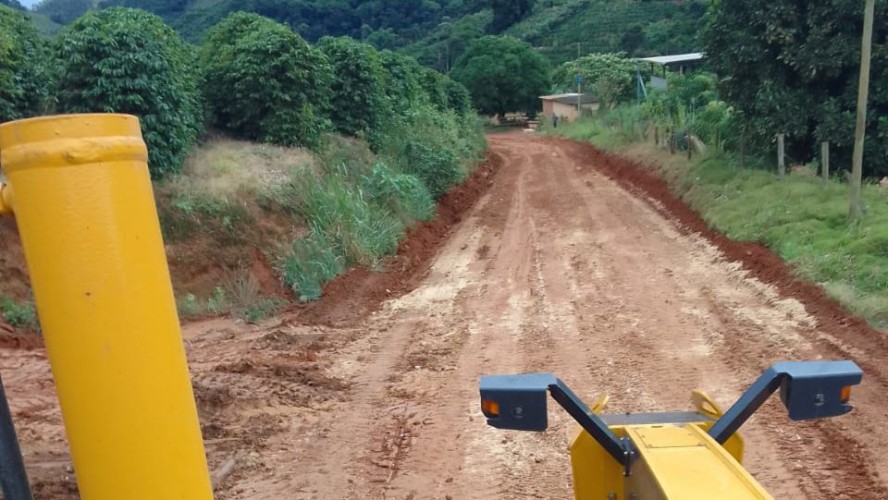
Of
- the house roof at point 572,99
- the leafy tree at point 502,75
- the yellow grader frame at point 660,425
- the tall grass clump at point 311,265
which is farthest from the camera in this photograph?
the leafy tree at point 502,75

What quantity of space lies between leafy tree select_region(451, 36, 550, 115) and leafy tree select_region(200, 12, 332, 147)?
132ft

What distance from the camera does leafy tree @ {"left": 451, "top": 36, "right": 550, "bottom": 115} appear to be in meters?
52.8

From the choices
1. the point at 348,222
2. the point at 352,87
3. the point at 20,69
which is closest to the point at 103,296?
the point at 20,69

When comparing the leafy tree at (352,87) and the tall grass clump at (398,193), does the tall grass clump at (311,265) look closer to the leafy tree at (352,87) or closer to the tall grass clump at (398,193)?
the tall grass clump at (398,193)

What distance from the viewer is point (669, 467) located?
177 cm

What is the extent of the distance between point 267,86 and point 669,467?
11792 mm

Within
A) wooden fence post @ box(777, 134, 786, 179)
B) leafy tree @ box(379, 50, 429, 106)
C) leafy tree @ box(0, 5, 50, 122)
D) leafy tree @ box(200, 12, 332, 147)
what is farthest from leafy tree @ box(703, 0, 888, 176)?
leafy tree @ box(0, 5, 50, 122)

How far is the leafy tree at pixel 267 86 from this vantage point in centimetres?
1258

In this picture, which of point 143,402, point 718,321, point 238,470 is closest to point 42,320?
point 143,402

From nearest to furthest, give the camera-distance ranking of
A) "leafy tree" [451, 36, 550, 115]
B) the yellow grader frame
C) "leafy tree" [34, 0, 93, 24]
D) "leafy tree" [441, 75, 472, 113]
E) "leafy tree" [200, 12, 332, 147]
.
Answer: the yellow grader frame < "leafy tree" [200, 12, 332, 147] < "leafy tree" [441, 75, 472, 113] < "leafy tree" [451, 36, 550, 115] < "leafy tree" [34, 0, 93, 24]

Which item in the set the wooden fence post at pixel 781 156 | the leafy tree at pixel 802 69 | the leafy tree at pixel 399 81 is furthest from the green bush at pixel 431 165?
the wooden fence post at pixel 781 156

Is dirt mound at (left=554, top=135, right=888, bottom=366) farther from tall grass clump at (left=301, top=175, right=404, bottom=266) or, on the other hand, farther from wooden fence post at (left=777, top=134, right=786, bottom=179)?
tall grass clump at (left=301, top=175, right=404, bottom=266)

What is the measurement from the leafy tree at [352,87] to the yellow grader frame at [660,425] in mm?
14161

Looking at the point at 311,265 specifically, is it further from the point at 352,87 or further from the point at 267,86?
the point at 352,87
